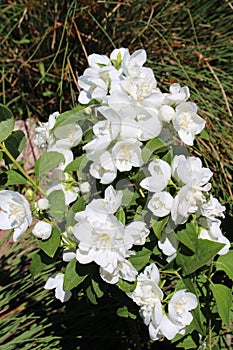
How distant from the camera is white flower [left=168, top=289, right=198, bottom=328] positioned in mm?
870

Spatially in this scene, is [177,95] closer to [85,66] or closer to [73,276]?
[73,276]

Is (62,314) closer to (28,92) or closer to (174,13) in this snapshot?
(28,92)

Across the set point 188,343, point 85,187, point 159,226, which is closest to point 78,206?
point 85,187

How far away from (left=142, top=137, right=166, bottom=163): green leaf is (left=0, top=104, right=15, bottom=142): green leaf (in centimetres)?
21

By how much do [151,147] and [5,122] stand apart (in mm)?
236

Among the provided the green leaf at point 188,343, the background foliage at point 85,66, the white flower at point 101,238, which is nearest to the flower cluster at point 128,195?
the white flower at point 101,238

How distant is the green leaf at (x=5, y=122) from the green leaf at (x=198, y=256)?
13.3 inches

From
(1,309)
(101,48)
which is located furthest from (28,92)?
(1,309)

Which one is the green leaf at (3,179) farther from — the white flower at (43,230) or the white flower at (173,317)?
the white flower at (173,317)

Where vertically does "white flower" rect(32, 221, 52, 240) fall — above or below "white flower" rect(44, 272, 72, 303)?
above

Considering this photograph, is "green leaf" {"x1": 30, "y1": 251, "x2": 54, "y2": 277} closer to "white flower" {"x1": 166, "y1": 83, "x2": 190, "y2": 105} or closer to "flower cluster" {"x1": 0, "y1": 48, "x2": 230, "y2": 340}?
"flower cluster" {"x1": 0, "y1": 48, "x2": 230, "y2": 340}

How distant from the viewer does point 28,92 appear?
2.09 m

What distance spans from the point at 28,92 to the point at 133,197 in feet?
4.28

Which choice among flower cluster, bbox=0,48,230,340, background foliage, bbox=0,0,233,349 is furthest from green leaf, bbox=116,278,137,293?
background foliage, bbox=0,0,233,349
